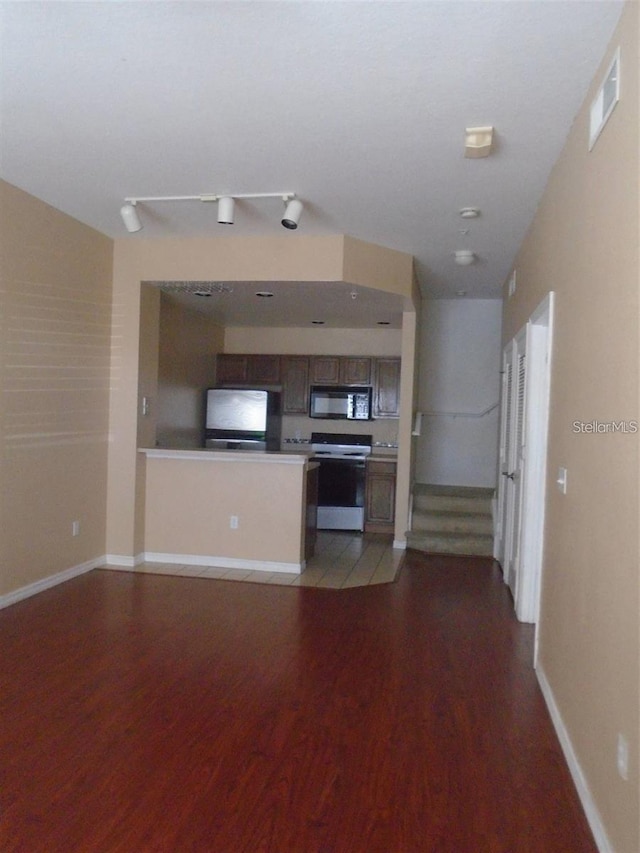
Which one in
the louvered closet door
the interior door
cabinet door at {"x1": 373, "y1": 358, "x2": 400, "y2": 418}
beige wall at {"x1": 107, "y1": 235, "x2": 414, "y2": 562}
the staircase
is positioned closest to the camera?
the interior door

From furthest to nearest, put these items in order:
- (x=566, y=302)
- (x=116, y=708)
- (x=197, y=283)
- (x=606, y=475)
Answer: (x=197, y=283), (x=566, y=302), (x=116, y=708), (x=606, y=475)

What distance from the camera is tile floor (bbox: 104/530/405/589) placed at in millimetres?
4902

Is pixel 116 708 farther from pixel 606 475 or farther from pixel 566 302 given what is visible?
pixel 566 302

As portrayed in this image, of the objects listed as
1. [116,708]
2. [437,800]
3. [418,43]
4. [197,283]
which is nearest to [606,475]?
[437,800]

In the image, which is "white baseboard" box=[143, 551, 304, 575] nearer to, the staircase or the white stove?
the staircase

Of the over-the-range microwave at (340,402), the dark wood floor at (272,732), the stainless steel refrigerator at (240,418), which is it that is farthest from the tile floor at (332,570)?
the over-the-range microwave at (340,402)

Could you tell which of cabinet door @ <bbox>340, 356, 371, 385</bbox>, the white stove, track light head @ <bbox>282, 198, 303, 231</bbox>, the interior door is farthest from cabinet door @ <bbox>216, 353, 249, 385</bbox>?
track light head @ <bbox>282, 198, 303, 231</bbox>

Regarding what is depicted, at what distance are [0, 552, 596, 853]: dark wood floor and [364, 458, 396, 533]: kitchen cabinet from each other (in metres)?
2.77

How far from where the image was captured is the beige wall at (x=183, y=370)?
6.26 meters

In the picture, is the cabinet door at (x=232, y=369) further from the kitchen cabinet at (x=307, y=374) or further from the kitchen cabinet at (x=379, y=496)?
the kitchen cabinet at (x=379, y=496)

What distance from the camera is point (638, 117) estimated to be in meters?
1.82

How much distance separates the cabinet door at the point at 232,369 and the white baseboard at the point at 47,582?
3.14 m

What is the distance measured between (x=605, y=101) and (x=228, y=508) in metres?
3.92

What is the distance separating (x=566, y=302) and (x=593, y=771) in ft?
6.30
